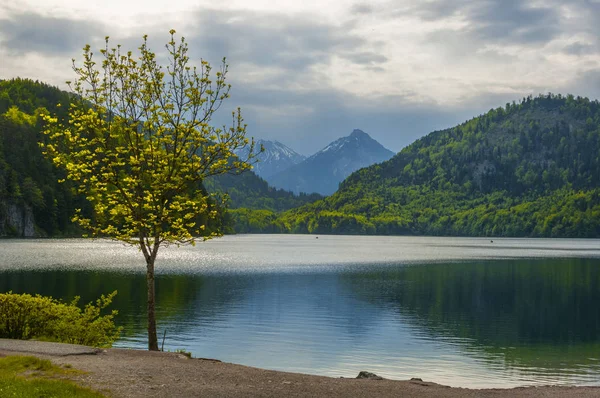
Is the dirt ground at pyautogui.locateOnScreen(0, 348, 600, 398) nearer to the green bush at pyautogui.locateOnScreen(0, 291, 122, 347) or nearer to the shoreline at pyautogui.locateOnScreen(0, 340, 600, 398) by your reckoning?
the shoreline at pyautogui.locateOnScreen(0, 340, 600, 398)

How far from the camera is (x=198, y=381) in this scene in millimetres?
22453

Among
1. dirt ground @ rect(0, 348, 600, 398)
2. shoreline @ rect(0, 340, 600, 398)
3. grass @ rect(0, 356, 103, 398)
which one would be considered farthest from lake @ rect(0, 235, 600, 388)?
grass @ rect(0, 356, 103, 398)

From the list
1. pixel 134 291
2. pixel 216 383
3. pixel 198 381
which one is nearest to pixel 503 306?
pixel 134 291

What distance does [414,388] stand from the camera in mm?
24406

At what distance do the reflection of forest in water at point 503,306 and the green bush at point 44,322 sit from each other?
2762cm

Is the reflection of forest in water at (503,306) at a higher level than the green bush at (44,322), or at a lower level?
lower

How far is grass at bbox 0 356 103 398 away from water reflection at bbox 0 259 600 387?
66.8ft

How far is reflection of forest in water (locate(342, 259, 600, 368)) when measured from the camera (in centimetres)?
4859

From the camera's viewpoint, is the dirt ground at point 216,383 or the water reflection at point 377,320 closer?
the dirt ground at point 216,383

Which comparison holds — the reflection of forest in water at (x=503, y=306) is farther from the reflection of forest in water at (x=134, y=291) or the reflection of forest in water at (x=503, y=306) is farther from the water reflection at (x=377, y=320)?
the reflection of forest in water at (x=134, y=291)

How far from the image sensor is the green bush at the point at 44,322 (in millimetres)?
31359

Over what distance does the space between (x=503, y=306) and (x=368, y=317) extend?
60.4ft

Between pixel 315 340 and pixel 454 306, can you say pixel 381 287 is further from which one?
pixel 315 340

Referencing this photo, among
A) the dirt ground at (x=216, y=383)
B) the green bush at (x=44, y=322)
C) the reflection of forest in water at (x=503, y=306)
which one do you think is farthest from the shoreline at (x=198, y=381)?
the reflection of forest in water at (x=503, y=306)
